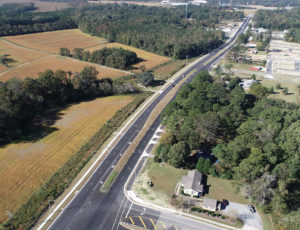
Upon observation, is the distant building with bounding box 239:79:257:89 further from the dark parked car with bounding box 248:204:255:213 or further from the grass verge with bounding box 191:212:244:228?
the grass verge with bounding box 191:212:244:228

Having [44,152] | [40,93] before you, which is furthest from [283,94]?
[40,93]

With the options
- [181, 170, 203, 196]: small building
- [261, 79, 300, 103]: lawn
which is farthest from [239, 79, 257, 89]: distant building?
[181, 170, 203, 196]: small building

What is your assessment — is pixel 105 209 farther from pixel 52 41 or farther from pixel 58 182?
pixel 52 41

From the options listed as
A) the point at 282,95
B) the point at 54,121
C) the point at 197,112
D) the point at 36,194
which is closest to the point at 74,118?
the point at 54,121

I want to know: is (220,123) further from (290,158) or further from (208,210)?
(208,210)

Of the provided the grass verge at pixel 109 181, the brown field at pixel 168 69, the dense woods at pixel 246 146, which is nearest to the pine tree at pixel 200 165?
the dense woods at pixel 246 146

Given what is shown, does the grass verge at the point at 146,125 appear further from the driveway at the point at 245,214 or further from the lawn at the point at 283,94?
the lawn at the point at 283,94
